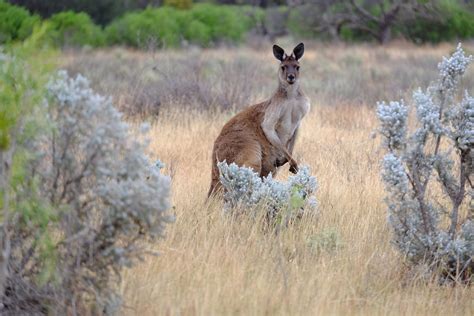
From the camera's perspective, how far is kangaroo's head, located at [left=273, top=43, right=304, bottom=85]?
7.50 m

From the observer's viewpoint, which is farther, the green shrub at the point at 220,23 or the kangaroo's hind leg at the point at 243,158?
the green shrub at the point at 220,23

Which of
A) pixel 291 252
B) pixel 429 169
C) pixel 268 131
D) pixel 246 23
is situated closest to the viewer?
pixel 429 169

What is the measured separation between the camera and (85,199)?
13.1 feet

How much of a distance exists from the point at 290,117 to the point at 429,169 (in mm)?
2576

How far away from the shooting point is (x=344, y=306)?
4320mm

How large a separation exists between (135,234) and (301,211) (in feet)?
7.45

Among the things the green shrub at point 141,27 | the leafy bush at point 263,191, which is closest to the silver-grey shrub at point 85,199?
the leafy bush at point 263,191

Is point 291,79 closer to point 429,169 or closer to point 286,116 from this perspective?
point 286,116

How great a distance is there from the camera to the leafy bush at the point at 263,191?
19.5 ft

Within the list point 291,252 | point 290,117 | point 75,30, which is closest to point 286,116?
point 290,117

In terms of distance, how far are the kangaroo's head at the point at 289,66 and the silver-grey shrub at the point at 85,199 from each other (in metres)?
3.68

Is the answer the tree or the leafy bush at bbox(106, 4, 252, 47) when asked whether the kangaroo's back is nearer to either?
the leafy bush at bbox(106, 4, 252, 47)

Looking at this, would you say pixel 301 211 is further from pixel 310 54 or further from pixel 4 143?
pixel 310 54

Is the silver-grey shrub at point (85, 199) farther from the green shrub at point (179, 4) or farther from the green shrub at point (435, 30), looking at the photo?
the green shrub at point (179, 4)
